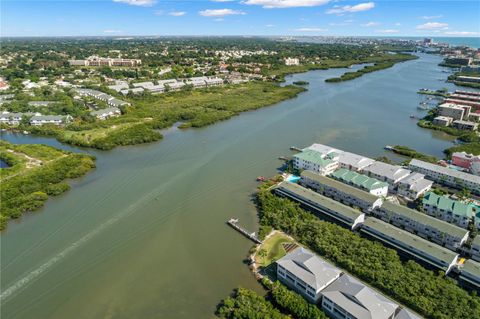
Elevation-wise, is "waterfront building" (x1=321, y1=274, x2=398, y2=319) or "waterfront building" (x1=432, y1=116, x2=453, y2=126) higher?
"waterfront building" (x1=432, y1=116, x2=453, y2=126)

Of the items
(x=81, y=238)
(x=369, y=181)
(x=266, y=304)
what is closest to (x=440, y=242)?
(x=369, y=181)

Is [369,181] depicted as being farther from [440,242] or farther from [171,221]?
[171,221]

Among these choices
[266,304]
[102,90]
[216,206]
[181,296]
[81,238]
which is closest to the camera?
[266,304]

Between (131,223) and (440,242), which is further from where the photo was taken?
(131,223)

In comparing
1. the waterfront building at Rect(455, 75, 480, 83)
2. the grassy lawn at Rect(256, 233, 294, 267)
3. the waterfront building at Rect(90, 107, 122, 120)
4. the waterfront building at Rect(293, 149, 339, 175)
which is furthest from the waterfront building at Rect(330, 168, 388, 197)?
the waterfront building at Rect(455, 75, 480, 83)

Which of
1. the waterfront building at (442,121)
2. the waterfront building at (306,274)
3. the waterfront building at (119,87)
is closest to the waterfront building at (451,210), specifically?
the waterfront building at (306,274)

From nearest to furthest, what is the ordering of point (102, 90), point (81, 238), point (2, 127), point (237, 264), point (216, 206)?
1. point (237, 264)
2. point (81, 238)
3. point (216, 206)
4. point (2, 127)
5. point (102, 90)

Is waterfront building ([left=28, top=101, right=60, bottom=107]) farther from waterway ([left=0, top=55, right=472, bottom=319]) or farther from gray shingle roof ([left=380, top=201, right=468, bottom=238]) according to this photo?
gray shingle roof ([left=380, top=201, right=468, bottom=238])
